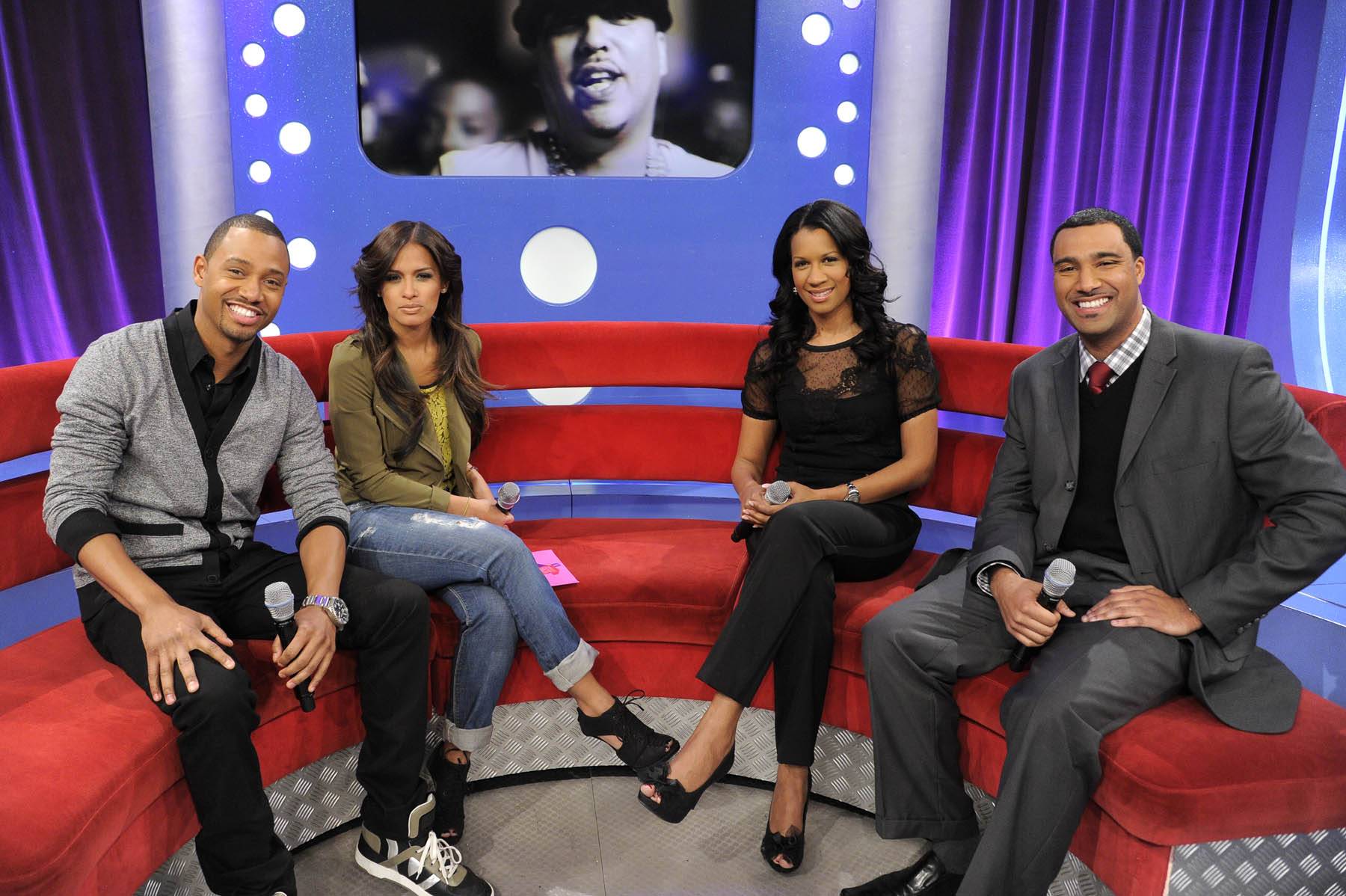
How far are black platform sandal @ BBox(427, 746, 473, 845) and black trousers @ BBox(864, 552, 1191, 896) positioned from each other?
3.27 ft

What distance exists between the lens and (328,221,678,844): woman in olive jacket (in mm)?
2396

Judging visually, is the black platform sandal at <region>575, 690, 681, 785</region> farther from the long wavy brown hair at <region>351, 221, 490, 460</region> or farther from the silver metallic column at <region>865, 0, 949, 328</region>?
the silver metallic column at <region>865, 0, 949, 328</region>

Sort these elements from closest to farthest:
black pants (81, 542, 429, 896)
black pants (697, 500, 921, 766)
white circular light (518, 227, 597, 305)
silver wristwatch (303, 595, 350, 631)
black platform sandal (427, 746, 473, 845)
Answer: black pants (81, 542, 429, 896) < silver wristwatch (303, 595, 350, 631) < black pants (697, 500, 921, 766) < black platform sandal (427, 746, 473, 845) < white circular light (518, 227, 597, 305)

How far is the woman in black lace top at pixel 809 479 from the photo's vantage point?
2289 millimetres

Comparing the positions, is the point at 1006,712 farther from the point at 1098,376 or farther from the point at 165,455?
the point at 165,455

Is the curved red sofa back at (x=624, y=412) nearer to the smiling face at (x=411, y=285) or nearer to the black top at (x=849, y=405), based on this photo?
the black top at (x=849, y=405)

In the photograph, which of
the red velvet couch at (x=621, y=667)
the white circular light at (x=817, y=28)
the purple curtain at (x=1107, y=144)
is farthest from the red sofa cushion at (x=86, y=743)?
the purple curtain at (x=1107, y=144)

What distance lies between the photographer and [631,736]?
239 cm

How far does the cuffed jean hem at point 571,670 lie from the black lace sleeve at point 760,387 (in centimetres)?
91

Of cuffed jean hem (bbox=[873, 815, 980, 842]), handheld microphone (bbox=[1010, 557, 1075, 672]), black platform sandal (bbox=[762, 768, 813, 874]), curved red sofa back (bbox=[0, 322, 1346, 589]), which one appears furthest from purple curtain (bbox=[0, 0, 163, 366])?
handheld microphone (bbox=[1010, 557, 1075, 672])

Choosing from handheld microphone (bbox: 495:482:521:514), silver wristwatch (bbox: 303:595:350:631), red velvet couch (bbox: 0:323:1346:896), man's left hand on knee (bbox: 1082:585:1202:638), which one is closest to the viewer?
red velvet couch (bbox: 0:323:1346:896)

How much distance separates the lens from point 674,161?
3.67m

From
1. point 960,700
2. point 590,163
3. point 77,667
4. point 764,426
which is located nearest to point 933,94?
point 590,163

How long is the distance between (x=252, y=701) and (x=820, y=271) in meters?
1.74
